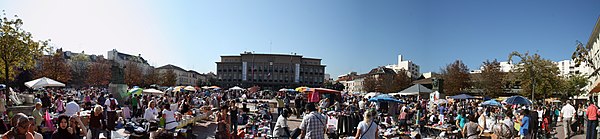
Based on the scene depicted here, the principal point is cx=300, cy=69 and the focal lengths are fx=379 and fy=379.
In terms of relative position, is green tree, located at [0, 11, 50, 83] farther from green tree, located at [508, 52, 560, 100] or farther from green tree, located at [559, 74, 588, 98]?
green tree, located at [559, 74, 588, 98]

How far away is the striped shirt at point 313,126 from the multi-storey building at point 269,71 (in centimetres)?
8432

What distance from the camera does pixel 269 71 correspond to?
307 feet

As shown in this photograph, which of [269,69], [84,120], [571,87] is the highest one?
[269,69]

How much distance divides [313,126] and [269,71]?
3422 inches

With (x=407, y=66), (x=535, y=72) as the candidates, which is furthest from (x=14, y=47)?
(x=407, y=66)

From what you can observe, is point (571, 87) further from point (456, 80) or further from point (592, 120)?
point (592, 120)

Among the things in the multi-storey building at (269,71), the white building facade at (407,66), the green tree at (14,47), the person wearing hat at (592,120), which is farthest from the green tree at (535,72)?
the white building facade at (407,66)

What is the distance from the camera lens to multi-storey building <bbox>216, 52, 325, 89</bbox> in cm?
9231

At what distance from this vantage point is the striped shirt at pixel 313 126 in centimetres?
712

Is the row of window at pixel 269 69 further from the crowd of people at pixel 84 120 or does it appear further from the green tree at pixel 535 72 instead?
the crowd of people at pixel 84 120

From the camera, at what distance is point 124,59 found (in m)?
108

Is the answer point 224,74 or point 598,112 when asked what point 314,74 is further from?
point 598,112

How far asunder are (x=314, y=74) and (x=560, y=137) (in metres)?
81.4

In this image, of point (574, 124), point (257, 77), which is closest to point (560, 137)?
point (574, 124)
